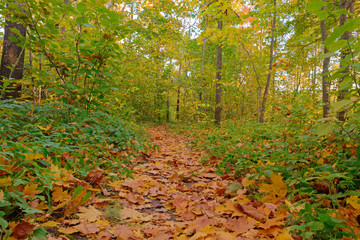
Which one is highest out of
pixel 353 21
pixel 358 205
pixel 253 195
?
pixel 353 21

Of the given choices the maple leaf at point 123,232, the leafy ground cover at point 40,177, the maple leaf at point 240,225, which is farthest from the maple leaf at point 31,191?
the maple leaf at point 240,225

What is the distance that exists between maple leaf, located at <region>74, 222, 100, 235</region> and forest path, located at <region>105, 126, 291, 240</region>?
14 cm

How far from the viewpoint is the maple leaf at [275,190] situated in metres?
1.92

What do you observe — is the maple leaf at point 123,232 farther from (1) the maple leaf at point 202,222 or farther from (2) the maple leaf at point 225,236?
(2) the maple leaf at point 225,236

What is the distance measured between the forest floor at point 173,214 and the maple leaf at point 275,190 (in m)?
0.03

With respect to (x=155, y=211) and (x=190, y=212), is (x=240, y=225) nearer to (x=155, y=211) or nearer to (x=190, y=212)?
(x=190, y=212)

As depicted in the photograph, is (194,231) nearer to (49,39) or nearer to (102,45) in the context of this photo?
(102,45)

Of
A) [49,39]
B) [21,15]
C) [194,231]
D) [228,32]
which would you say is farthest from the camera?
[228,32]

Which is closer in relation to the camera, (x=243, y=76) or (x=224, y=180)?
(x=224, y=180)

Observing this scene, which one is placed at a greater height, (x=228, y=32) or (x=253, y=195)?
(x=228, y=32)

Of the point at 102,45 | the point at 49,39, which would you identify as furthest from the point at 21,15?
the point at 102,45

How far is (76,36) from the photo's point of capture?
277cm

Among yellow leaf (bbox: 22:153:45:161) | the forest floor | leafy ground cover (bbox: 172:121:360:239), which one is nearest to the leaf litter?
the forest floor

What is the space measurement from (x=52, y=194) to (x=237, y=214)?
160cm
